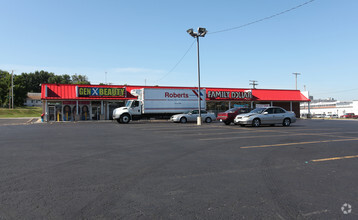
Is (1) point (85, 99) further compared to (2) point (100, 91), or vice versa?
(2) point (100, 91)

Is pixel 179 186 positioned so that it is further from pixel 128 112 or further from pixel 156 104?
pixel 156 104

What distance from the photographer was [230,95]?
3766 centimetres

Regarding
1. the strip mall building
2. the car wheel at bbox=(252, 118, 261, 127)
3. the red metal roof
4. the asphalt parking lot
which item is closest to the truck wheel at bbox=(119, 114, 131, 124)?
the strip mall building

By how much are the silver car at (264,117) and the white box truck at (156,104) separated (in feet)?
35.2

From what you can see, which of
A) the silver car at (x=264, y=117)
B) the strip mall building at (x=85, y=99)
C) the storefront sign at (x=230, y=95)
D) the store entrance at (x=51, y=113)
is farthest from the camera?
the storefront sign at (x=230, y=95)

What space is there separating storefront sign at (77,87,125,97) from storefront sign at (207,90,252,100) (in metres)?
12.8

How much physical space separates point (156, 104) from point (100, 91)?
9.34 meters

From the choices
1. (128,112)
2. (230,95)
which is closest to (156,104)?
(128,112)

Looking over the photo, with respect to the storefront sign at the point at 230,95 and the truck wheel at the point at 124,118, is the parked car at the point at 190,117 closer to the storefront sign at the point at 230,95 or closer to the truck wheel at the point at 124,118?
the truck wheel at the point at 124,118

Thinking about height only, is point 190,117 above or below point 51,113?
below

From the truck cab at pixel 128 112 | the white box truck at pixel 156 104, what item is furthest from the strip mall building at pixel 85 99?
the truck cab at pixel 128 112

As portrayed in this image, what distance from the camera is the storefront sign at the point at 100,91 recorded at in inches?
1221

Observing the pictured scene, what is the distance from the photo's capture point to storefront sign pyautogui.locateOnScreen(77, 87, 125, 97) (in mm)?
31016

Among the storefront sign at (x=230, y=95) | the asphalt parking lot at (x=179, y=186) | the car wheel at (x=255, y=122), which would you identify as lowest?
the asphalt parking lot at (x=179, y=186)
